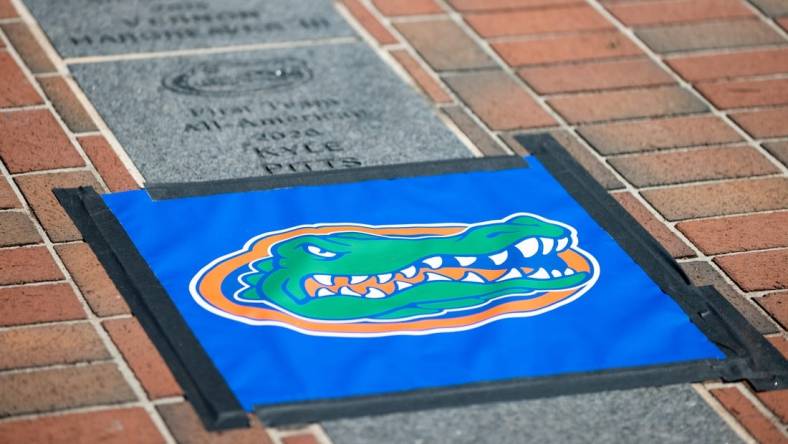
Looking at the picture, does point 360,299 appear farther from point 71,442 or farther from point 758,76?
point 758,76

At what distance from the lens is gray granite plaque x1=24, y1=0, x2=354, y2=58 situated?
13.8 feet

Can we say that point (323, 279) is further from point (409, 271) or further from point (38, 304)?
point (38, 304)

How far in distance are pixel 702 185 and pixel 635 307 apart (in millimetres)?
704

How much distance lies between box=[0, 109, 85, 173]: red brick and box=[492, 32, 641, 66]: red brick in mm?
1433

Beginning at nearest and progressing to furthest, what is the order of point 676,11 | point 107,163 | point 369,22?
point 107,163 < point 369,22 < point 676,11

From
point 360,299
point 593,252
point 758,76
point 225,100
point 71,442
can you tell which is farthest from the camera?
point 758,76

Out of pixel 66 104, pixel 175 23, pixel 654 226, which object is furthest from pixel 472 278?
pixel 175 23

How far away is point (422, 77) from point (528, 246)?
1.00 m

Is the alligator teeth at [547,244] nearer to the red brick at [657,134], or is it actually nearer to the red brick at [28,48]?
the red brick at [657,134]

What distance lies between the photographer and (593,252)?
130 inches

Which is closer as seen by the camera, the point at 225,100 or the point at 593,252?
the point at 593,252

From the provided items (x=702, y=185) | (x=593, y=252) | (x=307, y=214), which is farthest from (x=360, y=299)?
(x=702, y=185)

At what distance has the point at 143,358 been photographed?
287 centimetres

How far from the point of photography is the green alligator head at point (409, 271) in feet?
9.96
